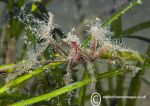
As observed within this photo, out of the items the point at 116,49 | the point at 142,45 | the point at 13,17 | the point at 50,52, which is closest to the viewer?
the point at 116,49

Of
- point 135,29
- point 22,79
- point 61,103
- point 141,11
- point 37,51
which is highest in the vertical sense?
point 141,11

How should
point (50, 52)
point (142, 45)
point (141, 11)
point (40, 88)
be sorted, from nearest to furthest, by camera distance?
point (50, 52) → point (40, 88) → point (142, 45) → point (141, 11)

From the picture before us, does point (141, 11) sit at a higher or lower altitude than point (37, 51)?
higher

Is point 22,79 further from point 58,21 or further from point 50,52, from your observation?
point 58,21

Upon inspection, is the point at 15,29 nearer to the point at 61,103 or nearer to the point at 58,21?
the point at 61,103

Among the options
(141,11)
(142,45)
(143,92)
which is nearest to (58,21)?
(141,11)

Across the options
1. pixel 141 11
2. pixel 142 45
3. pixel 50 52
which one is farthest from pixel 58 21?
pixel 50 52

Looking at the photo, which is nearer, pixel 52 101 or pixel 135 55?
pixel 135 55

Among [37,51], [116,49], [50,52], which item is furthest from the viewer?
[50,52]

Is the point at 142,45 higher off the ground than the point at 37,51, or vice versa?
the point at 142,45

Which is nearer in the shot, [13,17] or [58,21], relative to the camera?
[13,17]
